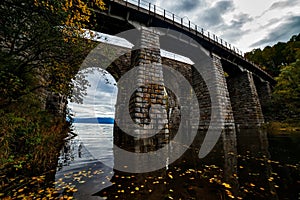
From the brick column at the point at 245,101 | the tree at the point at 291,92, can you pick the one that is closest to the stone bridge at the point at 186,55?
the brick column at the point at 245,101

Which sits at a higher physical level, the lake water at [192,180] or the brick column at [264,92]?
the brick column at [264,92]

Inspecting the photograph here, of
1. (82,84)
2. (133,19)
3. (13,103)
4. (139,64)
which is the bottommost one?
(13,103)

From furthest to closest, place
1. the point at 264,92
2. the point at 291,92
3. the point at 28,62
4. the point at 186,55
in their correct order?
the point at 264,92 < the point at 291,92 < the point at 186,55 < the point at 28,62

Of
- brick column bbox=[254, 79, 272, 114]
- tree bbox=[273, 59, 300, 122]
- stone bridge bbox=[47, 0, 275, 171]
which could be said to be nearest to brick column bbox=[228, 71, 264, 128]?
stone bridge bbox=[47, 0, 275, 171]

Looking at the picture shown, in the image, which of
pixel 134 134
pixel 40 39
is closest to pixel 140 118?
pixel 134 134

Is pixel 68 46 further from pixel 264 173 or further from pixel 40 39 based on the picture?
pixel 264 173

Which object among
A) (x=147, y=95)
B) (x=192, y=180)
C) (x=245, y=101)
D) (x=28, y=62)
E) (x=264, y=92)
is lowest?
(x=192, y=180)

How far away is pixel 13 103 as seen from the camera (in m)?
4.55

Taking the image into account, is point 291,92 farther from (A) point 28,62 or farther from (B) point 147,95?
(A) point 28,62

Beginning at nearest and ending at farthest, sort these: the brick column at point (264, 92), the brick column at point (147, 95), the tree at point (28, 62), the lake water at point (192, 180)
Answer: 1. the lake water at point (192, 180)
2. the tree at point (28, 62)
3. the brick column at point (147, 95)
4. the brick column at point (264, 92)

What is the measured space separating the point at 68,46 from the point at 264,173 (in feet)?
21.2

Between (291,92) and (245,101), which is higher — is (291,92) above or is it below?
above

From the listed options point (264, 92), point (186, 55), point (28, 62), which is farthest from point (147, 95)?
point (264, 92)

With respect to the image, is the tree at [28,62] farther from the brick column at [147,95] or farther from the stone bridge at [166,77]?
the brick column at [147,95]
